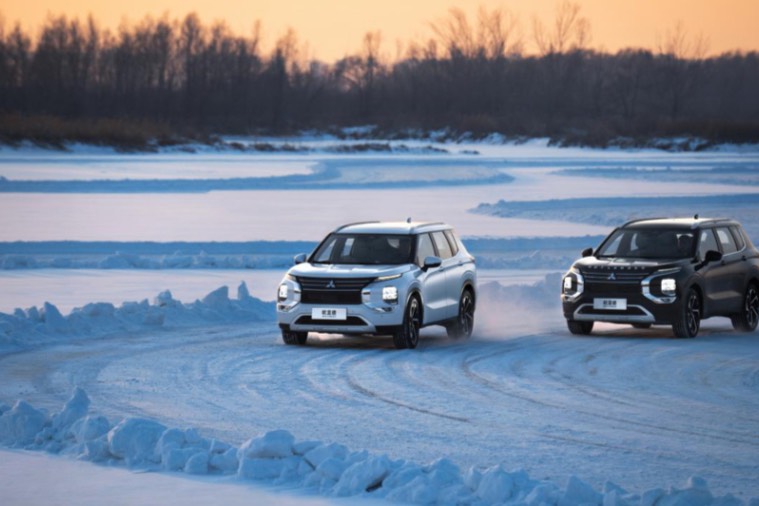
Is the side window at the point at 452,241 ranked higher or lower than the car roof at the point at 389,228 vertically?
lower

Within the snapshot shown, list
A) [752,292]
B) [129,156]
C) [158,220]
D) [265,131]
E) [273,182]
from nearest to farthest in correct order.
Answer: [752,292]
[158,220]
[273,182]
[129,156]
[265,131]

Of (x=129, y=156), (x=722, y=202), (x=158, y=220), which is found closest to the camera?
(x=158, y=220)

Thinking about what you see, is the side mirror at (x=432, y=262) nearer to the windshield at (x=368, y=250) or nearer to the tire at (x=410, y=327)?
the windshield at (x=368, y=250)

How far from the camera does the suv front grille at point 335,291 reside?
1719 cm

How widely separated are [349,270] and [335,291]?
1.35ft

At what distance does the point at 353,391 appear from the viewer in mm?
13812

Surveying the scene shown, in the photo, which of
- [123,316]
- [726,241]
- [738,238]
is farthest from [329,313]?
[738,238]

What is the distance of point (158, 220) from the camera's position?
38.8 metres

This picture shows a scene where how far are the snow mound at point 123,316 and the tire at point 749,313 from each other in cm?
691

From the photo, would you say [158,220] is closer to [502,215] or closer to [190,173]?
[502,215]

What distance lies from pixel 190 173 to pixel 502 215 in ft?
71.4

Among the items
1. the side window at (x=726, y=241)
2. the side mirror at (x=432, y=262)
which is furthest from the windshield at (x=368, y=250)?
the side window at (x=726, y=241)

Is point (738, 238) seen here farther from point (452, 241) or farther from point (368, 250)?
point (368, 250)

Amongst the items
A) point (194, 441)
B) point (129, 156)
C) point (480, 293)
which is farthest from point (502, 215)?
point (129, 156)
